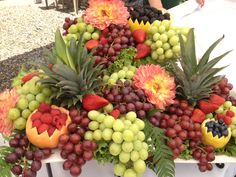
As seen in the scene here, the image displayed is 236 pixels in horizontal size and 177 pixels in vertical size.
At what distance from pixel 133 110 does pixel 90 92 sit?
15 centimetres

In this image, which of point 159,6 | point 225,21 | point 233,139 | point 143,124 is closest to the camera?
point 143,124

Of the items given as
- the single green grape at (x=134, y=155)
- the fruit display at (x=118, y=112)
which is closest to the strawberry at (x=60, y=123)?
the fruit display at (x=118, y=112)

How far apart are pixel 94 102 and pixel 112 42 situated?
319mm

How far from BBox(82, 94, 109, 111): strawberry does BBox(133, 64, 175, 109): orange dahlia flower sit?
14 centimetres

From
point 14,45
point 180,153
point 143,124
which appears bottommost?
point 14,45

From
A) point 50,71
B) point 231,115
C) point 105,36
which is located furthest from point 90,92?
point 231,115

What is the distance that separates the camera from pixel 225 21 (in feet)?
5.61

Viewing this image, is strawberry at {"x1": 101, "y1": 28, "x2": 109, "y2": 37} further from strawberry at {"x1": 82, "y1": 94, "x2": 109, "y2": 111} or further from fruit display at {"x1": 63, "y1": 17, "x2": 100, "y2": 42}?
strawberry at {"x1": 82, "y1": 94, "x2": 109, "y2": 111}

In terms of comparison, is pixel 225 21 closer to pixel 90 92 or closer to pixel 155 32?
pixel 155 32

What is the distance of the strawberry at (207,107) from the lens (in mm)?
1056

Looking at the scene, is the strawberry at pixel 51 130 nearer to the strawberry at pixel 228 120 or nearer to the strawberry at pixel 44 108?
the strawberry at pixel 44 108

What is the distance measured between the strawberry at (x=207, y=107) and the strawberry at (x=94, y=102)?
32cm

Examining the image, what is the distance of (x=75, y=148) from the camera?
91cm

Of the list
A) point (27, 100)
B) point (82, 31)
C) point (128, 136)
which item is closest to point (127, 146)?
point (128, 136)
